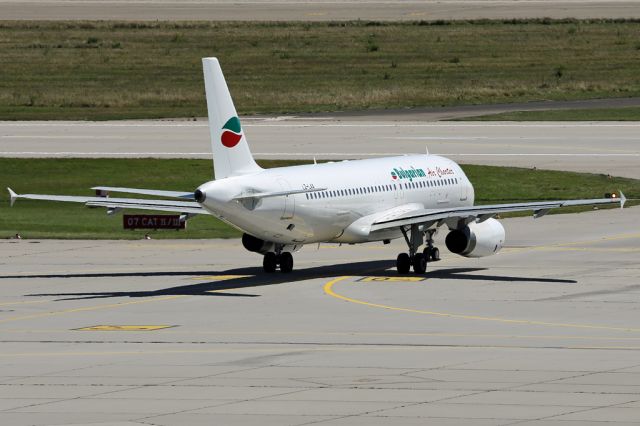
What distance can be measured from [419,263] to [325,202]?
4.58 metres

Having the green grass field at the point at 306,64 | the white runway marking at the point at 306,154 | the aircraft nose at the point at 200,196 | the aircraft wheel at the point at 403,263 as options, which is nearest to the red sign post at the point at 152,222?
the aircraft wheel at the point at 403,263

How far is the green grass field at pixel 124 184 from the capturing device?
70.1 metres

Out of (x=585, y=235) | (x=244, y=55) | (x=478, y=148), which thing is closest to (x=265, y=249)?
(x=585, y=235)

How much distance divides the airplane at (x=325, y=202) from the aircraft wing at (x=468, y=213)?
0.14 feet

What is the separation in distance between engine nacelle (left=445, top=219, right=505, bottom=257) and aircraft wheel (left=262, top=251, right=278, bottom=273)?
20.8 ft

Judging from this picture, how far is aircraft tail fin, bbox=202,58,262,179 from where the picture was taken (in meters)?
49.6

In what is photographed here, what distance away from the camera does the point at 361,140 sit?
4006 inches

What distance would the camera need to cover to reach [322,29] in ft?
582

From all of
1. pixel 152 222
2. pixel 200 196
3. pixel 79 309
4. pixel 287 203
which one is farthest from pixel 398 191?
pixel 152 222

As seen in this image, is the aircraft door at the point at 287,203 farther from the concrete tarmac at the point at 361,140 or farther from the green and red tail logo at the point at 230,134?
the concrete tarmac at the point at 361,140

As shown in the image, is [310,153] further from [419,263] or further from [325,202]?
[325,202]

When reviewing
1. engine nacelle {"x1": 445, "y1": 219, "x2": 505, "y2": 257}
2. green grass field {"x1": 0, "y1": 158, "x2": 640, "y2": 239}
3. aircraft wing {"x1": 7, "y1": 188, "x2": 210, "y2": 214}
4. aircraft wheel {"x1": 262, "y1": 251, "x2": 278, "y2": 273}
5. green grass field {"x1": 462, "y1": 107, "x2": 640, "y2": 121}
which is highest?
green grass field {"x1": 462, "y1": 107, "x2": 640, "y2": 121}

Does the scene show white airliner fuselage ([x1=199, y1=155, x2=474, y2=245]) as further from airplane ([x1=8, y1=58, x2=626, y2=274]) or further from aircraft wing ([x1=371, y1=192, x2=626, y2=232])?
aircraft wing ([x1=371, y1=192, x2=626, y2=232])

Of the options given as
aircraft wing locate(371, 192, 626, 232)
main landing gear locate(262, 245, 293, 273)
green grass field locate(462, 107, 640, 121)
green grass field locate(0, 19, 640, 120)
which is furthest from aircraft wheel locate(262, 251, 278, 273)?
green grass field locate(0, 19, 640, 120)
